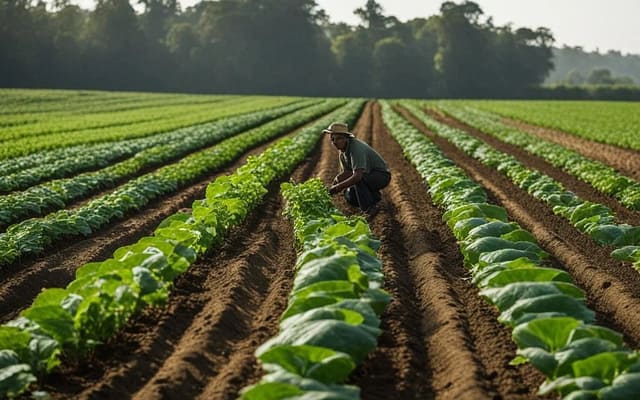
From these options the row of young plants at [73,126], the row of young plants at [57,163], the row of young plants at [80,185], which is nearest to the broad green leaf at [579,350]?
the row of young plants at [80,185]

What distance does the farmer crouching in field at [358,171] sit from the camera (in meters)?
9.88

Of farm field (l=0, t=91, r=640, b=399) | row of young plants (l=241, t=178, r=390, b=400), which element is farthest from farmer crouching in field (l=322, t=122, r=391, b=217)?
row of young plants (l=241, t=178, r=390, b=400)

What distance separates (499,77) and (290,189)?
307 ft

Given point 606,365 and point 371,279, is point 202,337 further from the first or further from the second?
point 606,365

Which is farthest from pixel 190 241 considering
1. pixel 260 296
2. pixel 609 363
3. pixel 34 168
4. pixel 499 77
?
pixel 499 77

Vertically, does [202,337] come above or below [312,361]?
below

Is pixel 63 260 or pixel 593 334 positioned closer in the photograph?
pixel 593 334

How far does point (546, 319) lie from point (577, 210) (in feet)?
18.9

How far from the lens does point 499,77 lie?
323ft

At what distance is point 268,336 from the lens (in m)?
5.68

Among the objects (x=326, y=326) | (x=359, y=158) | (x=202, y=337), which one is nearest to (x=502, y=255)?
(x=326, y=326)

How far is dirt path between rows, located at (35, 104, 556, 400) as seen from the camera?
4711mm

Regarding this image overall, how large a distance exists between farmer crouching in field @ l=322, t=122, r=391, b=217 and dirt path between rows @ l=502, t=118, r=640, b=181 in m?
7.63

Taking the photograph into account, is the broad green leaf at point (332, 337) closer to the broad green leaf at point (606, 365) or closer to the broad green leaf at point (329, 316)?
the broad green leaf at point (329, 316)
